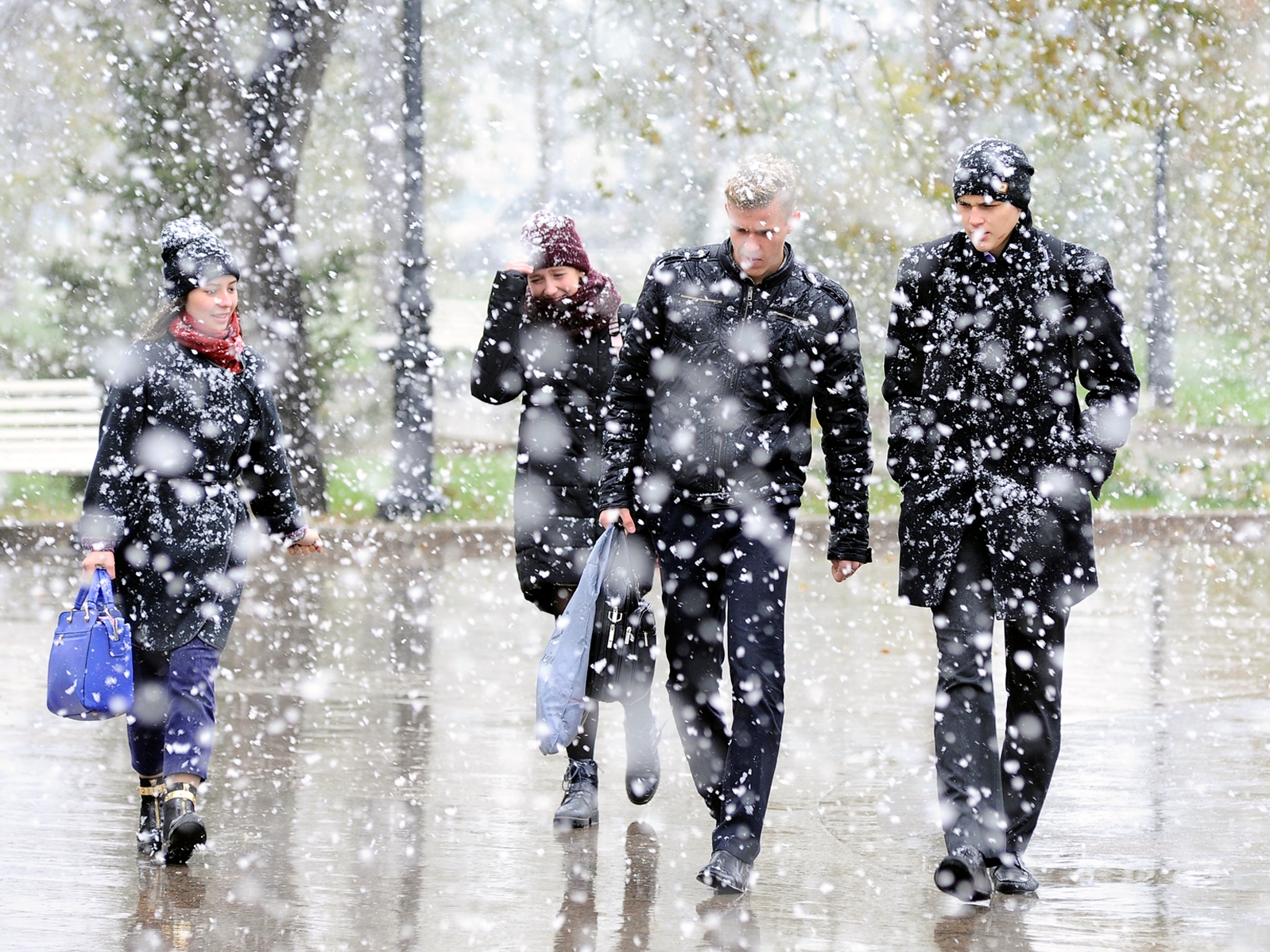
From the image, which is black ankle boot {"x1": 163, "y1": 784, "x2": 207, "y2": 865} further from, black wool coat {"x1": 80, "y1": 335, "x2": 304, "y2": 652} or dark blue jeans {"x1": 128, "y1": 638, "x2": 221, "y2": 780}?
black wool coat {"x1": 80, "y1": 335, "x2": 304, "y2": 652}

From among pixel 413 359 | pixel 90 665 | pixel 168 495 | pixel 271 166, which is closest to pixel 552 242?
pixel 168 495

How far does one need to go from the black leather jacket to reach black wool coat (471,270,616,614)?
2.07 feet

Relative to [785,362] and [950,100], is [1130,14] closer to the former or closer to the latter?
[950,100]

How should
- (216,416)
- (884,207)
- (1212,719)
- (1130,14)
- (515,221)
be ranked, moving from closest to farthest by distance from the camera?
(216,416)
(1212,719)
(1130,14)
(884,207)
(515,221)

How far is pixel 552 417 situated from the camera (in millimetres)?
6109

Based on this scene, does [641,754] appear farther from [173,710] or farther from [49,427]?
[49,427]

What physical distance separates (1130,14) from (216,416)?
443 inches

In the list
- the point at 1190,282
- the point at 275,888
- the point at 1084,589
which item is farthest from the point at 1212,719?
the point at 1190,282

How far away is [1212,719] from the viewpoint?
7.68 meters

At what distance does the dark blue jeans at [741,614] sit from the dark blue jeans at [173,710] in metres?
1.40

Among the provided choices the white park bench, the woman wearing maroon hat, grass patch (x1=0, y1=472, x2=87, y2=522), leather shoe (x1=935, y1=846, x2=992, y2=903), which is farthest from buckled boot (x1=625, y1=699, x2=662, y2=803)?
the white park bench

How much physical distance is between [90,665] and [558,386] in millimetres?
1754

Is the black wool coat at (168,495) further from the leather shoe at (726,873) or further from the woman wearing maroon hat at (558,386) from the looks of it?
the leather shoe at (726,873)

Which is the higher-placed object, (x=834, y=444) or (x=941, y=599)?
(x=834, y=444)
